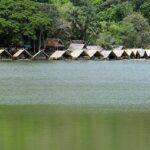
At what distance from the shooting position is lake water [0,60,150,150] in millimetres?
17984

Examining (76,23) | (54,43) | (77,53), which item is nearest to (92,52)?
(77,53)

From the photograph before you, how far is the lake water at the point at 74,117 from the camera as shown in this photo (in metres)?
18.0

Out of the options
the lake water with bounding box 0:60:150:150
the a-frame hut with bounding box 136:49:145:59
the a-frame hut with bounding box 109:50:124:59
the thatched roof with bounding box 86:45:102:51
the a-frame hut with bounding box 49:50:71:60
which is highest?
the lake water with bounding box 0:60:150:150

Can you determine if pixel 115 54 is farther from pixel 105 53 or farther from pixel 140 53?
pixel 140 53

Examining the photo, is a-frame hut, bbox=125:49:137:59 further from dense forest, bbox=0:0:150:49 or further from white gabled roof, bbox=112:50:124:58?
dense forest, bbox=0:0:150:49

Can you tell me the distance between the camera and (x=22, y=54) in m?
84.1

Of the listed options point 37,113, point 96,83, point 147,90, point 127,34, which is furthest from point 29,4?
point 37,113

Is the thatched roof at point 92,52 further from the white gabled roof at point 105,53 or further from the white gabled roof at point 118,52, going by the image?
the white gabled roof at point 118,52

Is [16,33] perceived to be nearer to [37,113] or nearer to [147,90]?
[147,90]

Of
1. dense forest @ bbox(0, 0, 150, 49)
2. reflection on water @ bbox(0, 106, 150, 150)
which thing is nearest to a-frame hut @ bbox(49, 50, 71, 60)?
dense forest @ bbox(0, 0, 150, 49)

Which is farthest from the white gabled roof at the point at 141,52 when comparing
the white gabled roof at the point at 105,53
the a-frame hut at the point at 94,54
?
the a-frame hut at the point at 94,54

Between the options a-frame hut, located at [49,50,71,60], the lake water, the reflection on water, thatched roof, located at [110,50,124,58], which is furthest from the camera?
thatched roof, located at [110,50,124,58]

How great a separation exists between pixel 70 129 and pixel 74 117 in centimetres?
316

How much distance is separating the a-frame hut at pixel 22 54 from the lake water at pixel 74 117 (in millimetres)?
43344
